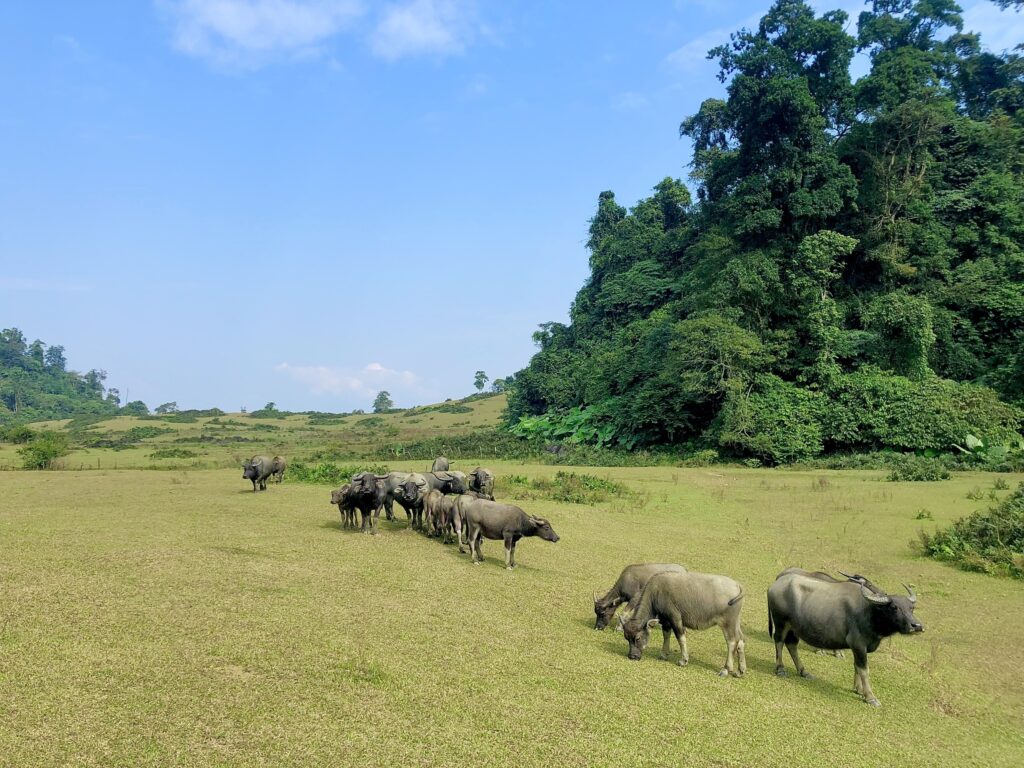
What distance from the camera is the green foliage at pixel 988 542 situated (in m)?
13.6

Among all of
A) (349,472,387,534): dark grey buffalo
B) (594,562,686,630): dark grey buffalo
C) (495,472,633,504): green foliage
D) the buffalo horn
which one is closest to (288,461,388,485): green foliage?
(495,472,633,504): green foliage

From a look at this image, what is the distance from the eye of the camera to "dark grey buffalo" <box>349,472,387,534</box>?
51.1 ft

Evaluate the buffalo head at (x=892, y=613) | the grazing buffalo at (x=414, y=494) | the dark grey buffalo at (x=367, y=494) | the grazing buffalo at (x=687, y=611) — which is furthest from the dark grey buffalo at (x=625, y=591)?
the dark grey buffalo at (x=367, y=494)

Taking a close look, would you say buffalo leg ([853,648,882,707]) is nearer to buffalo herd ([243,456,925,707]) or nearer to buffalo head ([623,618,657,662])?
buffalo herd ([243,456,925,707])

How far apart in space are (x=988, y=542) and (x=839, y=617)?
9319 mm

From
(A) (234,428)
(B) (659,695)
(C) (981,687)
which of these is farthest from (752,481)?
(A) (234,428)

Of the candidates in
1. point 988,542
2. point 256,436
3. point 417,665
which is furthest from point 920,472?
point 256,436

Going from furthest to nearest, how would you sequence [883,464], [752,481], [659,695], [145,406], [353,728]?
[145,406], [883,464], [752,481], [659,695], [353,728]

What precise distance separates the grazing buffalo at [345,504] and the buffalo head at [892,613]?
38.5ft

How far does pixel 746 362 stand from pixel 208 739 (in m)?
36.1

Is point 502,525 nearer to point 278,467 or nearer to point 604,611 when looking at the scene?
point 604,611

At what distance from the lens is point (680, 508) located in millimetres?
21312

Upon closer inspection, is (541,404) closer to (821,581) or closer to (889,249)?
(889,249)

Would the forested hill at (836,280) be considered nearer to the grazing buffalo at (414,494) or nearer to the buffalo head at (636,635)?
the grazing buffalo at (414,494)
